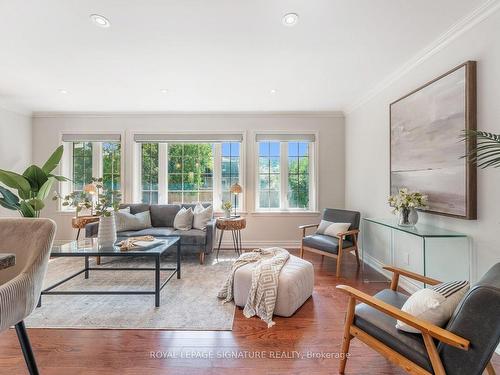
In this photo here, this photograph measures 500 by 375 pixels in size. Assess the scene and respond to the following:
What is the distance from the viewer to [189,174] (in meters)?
4.67

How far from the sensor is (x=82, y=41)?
7.59ft

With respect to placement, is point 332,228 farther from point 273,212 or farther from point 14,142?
point 14,142

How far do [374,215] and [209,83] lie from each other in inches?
116

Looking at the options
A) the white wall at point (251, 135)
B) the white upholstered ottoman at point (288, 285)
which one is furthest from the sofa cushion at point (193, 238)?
the white upholstered ottoman at point (288, 285)

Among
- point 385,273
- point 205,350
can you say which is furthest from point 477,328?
point 385,273

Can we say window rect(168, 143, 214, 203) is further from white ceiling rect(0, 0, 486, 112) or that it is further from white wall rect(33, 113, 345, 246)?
white ceiling rect(0, 0, 486, 112)

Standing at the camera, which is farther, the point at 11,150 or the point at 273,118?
the point at 273,118

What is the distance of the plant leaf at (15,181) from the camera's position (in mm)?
2572

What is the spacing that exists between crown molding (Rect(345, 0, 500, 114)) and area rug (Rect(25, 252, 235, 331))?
3.18 m

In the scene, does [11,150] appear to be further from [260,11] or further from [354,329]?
[354,329]

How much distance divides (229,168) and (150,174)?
152 cm

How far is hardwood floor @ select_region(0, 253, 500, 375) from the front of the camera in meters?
1.63

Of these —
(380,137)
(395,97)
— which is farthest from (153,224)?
(395,97)

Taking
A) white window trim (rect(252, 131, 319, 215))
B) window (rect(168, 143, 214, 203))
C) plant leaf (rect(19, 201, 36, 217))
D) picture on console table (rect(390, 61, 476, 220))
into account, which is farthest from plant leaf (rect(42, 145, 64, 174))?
picture on console table (rect(390, 61, 476, 220))
